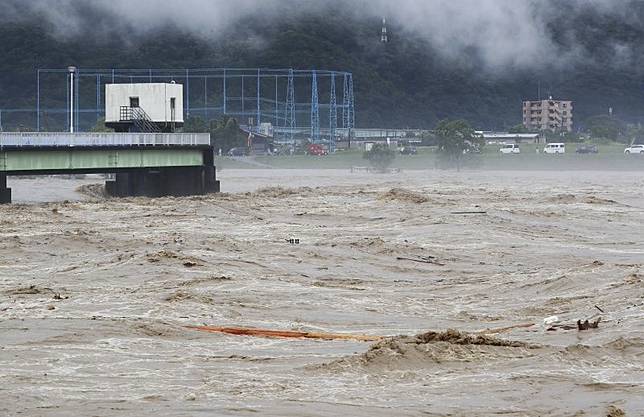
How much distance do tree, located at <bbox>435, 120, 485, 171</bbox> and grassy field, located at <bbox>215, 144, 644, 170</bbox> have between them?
90cm

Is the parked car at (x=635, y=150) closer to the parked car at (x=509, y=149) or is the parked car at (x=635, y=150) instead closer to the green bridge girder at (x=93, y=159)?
the parked car at (x=509, y=149)

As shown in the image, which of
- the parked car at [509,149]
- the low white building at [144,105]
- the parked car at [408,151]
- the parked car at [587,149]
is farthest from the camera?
the parked car at [408,151]

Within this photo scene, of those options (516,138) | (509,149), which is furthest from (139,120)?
(516,138)

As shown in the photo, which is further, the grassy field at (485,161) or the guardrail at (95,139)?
the grassy field at (485,161)

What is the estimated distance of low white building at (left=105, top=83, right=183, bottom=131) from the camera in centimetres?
8194

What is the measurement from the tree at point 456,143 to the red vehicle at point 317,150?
55.2 feet

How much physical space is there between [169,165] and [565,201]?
1959 centimetres

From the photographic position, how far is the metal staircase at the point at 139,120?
81812 millimetres

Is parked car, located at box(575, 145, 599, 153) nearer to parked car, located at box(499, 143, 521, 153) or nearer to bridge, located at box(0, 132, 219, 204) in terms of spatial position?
parked car, located at box(499, 143, 521, 153)

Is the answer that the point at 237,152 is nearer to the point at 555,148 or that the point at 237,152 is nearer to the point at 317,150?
the point at 317,150

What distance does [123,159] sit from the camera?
2677 inches

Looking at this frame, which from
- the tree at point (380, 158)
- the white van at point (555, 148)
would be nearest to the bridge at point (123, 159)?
the tree at point (380, 158)

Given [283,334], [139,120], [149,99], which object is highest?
[149,99]

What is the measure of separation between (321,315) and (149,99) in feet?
193
